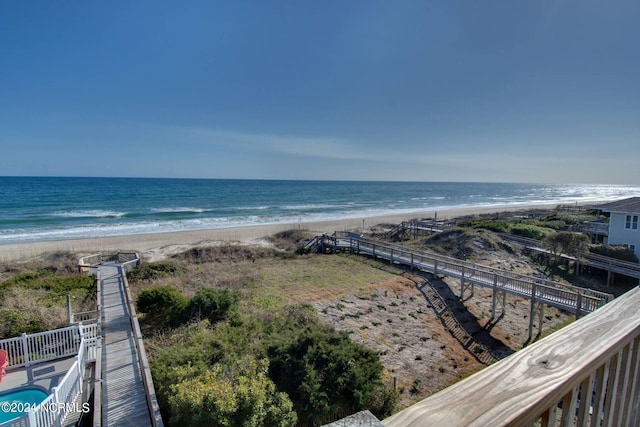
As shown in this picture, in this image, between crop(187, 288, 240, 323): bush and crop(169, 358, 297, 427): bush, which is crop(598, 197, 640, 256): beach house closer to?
crop(187, 288, 240, 323): bush

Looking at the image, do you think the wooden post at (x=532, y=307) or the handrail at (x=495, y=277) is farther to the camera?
the wooden post at (x=532, y=307)

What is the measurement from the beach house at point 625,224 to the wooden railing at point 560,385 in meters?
25.8

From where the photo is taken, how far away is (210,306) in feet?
36.7

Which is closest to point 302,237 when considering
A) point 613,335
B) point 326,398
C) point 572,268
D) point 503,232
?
point 503,232

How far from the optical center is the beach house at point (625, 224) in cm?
2055

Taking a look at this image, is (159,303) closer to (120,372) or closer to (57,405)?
(120,372)

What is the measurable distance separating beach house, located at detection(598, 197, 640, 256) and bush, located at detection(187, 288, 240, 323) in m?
23.7

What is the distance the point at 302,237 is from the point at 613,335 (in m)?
29.4

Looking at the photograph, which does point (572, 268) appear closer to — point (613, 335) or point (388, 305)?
point (388, 305)

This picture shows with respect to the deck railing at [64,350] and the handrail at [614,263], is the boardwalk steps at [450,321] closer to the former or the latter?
the handrail at [614,263]

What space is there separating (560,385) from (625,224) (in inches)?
1087

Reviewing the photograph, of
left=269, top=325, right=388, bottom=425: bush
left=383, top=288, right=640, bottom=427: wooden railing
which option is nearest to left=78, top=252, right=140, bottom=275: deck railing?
left=269, top=325, right=388, bottom=425: bush

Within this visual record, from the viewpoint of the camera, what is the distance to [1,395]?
7.85 meters

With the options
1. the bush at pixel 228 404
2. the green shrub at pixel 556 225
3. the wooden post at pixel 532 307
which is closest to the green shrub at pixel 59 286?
the bush at pixel 228 404
